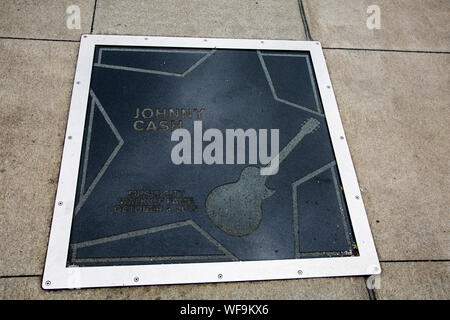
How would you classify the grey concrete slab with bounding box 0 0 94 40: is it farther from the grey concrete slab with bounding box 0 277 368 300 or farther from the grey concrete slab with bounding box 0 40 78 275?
the grey concrete slab with bounding box 0 277 368 300

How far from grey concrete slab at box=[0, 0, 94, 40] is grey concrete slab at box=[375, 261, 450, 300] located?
2895 millimetres

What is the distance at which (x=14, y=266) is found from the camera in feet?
6.32

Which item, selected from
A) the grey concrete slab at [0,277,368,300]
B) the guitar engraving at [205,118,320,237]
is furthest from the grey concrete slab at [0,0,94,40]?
the grey concrete slab at [0,277,368,300]

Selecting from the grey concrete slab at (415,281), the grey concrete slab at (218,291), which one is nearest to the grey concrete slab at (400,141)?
the grey concrete slab at (415,281)

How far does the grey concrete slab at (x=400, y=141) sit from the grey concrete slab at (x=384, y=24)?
14 centimetres

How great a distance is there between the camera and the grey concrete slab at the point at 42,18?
2793 mm

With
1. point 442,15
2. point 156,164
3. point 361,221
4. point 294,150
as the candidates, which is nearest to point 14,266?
point 156,164

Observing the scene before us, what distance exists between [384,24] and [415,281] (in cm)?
238

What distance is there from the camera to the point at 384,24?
325cm

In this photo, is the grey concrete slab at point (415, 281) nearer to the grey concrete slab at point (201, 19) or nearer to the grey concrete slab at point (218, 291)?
the grey concrete slab at point (218, 291)

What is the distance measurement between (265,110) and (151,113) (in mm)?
836

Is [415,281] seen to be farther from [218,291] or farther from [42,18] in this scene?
[42,18]

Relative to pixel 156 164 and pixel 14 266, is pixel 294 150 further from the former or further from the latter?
pixel 14 266

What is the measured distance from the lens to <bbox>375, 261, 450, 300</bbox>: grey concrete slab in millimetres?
2035
